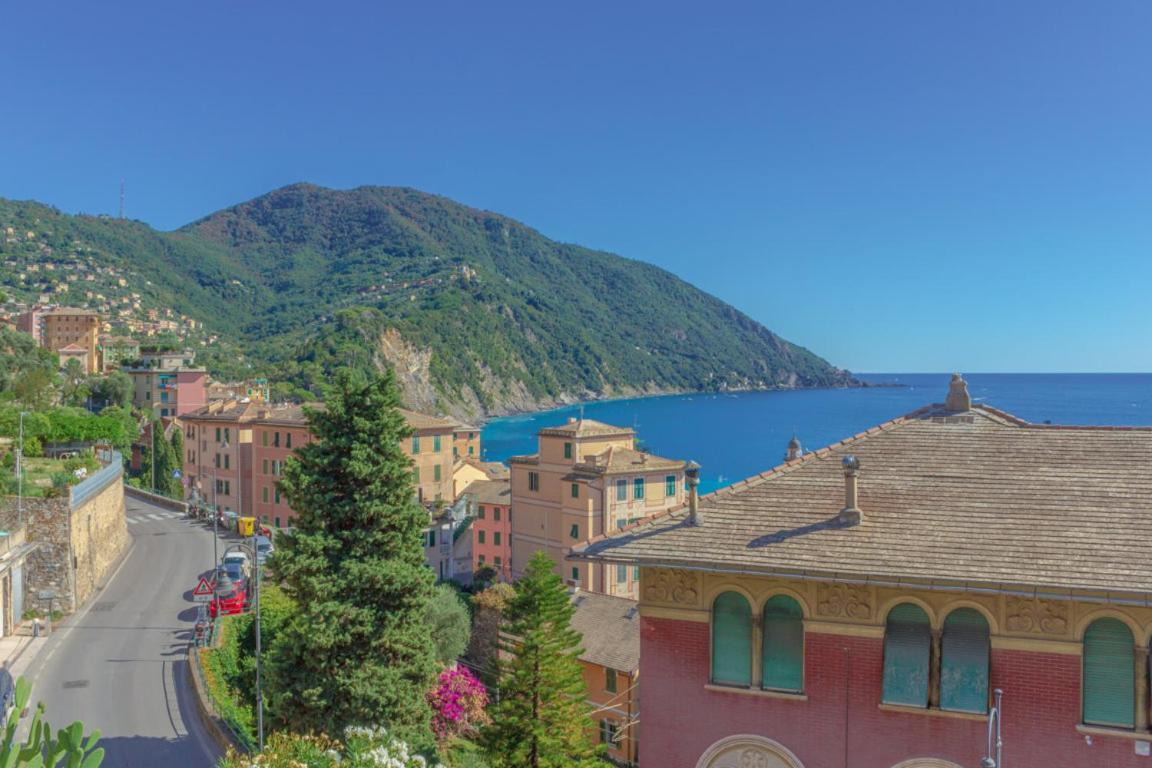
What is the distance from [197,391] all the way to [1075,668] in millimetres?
99059

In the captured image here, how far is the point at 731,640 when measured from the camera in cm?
1227

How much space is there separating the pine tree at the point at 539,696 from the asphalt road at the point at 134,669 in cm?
872

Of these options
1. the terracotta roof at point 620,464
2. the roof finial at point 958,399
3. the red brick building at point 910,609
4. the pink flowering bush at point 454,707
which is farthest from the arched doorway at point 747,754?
the terracotta roof at point 620,464

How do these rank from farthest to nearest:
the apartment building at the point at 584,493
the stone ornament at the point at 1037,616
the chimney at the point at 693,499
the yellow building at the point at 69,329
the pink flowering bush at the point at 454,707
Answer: the yellow building at the point at 69,329 → the apartment building at the point at 584,493 → the pink flowering bush at the point at 454,707 → the chimney at the point at 693,499 → the stone ornament at the point at 1037,616

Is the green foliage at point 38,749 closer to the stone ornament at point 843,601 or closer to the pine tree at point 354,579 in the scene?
the stone ornament at point 843,601

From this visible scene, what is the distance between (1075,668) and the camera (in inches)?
426

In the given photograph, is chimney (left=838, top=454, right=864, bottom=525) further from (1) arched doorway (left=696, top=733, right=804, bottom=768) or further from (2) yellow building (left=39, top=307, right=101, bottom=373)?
(2) yellow building (left=39, top=307, right=101, bottom=373)

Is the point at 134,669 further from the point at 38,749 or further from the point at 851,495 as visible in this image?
the point at 851,495

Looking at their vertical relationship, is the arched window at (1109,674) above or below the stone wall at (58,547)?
above

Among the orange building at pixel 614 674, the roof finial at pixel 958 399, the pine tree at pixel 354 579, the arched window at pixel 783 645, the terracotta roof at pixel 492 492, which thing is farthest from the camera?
the terracotta roof at pixel 492 492

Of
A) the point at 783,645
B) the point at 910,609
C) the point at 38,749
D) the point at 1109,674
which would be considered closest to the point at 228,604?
the point at 783,645

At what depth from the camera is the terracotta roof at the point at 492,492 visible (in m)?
55.5

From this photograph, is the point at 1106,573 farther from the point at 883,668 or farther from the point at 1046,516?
the point at 883,668

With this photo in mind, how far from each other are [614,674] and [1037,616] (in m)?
22.3
